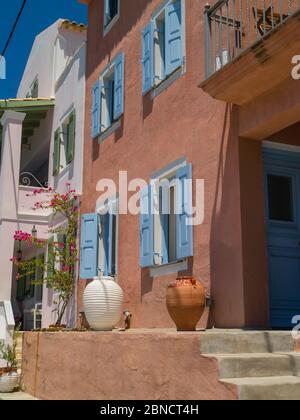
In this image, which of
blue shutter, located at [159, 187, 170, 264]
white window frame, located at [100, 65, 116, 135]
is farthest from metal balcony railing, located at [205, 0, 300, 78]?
white window frame, located at [100, 65, 116, 135]

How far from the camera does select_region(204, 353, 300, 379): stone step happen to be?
4.91 m

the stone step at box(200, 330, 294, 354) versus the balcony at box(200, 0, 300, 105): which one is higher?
the balcony at box(200, 0, 300, 105)

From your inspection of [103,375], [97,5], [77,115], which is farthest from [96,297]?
[97,5]

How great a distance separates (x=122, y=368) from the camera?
6.21 m

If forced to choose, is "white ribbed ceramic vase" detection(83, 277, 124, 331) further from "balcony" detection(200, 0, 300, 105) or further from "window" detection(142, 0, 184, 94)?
"window" detection(142, 0, 184, 94)

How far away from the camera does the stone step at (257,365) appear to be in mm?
4910

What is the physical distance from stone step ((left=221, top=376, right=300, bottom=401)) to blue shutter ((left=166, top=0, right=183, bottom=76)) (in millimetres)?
5418

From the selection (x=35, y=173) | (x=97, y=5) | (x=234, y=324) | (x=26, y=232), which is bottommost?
(x=234, y=324)

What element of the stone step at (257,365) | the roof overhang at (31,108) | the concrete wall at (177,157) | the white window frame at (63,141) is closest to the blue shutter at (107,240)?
the concrete wall at (177,157)

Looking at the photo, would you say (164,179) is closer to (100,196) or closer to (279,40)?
(100,196)

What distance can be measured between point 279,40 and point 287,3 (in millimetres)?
2853

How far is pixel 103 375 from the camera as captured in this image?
6.56 meters

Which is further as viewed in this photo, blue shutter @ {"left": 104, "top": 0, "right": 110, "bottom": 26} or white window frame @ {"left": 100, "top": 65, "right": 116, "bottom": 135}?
blue shutter @ {"left": 104, "top": 0, "right": 110, "bottom": 26}

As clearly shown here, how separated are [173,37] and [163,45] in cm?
77
